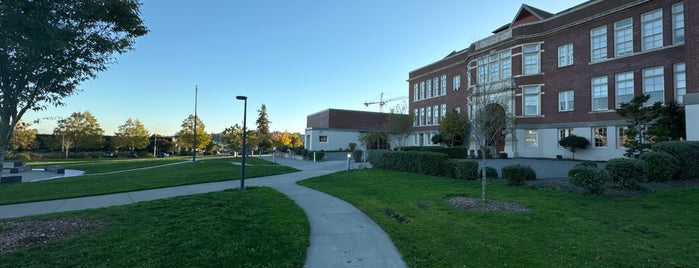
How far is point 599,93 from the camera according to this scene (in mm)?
22328

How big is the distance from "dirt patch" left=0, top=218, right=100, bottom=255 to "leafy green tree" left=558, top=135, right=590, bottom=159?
88.0ft

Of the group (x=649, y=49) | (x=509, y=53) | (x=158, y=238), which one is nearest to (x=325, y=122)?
(x=509, y=53)

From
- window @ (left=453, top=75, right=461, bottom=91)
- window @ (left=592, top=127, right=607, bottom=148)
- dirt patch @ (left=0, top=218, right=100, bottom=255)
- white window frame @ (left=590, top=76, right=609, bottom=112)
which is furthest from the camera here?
window @ (left=453, top=75, right=461, bottom=91)

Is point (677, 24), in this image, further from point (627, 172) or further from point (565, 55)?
point (627, 172)

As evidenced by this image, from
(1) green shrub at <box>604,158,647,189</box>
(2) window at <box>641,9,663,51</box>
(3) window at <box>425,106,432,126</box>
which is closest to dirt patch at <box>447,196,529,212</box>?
(1) green shrub at <box>604,158,647,189</box>

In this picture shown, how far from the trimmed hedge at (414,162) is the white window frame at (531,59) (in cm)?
1700

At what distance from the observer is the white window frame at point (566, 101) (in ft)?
78.3

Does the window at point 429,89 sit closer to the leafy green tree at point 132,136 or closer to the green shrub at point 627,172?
the green shrub at point 627,172

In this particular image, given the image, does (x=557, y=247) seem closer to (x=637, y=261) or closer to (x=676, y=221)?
(x=637, y=261)

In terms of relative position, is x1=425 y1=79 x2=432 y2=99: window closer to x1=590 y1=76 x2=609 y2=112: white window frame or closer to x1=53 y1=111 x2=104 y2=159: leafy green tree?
x1=590 y1=76 x2=609 y2=112: white window frame

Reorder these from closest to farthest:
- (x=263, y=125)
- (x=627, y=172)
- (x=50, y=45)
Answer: (x=50, y=45) → (x=627, y=172) → (x=263, y=125)

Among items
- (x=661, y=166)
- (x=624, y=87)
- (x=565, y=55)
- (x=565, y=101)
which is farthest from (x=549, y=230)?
(x=565, y=55)

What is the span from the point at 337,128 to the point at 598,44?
105 feet

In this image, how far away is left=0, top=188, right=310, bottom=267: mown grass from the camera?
Answer: 3980 mm
